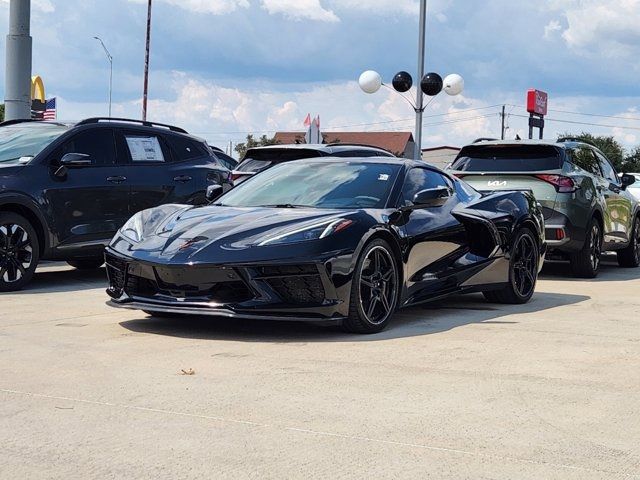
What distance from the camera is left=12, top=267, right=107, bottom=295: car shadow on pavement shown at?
9258 millimetres

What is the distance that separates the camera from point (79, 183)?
9.69 meters

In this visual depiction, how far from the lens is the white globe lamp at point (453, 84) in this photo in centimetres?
2047

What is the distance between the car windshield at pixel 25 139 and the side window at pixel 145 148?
80cm

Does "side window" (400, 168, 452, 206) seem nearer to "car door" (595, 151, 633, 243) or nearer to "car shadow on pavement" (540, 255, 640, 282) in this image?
"car shadow on pavement" (540, 255, 640, 282)

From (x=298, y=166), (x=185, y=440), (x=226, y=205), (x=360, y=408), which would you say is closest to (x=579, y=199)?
(x=298, y=166)

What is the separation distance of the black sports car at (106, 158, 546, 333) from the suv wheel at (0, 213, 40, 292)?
2452mm

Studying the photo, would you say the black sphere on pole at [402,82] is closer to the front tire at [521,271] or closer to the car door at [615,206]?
the car door at [615,206]

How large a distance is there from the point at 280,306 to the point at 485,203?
288 centimetres

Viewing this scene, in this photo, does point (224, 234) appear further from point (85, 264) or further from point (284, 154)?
point (284, 154)

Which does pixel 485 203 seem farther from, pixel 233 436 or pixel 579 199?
pixel 233 436

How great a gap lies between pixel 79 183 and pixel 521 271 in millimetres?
4501

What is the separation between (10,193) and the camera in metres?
9.02


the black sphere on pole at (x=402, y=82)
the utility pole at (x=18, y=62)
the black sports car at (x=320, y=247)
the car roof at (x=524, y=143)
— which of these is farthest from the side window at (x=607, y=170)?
the utility pole at (x=18, y=62)

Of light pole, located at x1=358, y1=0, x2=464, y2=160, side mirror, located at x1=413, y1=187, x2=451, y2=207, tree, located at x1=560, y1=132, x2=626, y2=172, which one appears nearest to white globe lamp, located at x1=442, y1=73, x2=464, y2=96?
light pole, located at x1=358, y1=0, x2=464, y2=160
